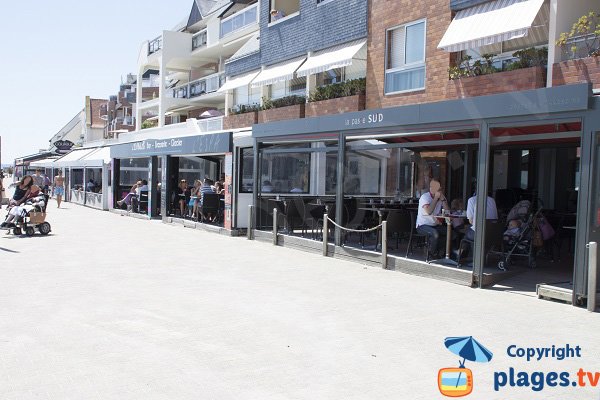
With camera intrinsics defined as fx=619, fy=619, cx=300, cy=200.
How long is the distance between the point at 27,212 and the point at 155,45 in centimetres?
2718

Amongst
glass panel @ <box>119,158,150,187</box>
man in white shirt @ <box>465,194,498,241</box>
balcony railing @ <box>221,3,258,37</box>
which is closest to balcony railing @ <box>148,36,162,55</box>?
balcony railing @ <box>221,3,258,37</box>

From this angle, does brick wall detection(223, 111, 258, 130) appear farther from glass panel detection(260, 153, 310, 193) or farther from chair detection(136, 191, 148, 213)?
chair detection(136, 191, 148, 213)

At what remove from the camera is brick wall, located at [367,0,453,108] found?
15141mm

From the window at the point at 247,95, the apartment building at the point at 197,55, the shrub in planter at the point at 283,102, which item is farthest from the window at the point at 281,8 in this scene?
the apartment building at the point at 197,55

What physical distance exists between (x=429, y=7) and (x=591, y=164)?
879 cm

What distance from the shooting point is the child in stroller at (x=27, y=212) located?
16031 mm

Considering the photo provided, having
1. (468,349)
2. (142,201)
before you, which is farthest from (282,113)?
(468,349)

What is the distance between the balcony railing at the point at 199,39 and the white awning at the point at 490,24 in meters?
24.8

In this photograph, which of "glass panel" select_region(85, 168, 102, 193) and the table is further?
"glass panel" select_region(85, 168, 102, 193)

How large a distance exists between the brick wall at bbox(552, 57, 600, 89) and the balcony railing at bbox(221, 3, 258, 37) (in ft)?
65.1

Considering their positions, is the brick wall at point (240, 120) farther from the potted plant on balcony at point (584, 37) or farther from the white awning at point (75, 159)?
the potted plant on balcony at point (584, 37)

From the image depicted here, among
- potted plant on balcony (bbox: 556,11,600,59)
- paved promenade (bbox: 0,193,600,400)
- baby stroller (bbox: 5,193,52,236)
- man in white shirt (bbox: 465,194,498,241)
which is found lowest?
paved promenade (bbox: 0,193,600,400)

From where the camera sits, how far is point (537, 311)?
791cm

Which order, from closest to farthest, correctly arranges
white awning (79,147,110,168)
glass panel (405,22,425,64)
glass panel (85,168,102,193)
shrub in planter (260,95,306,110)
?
glass panel (405,22,425,64)
shrub in planter (260,95,306,110)
white awning (79,147,110,168)
glass panel (85,168,102,193)
